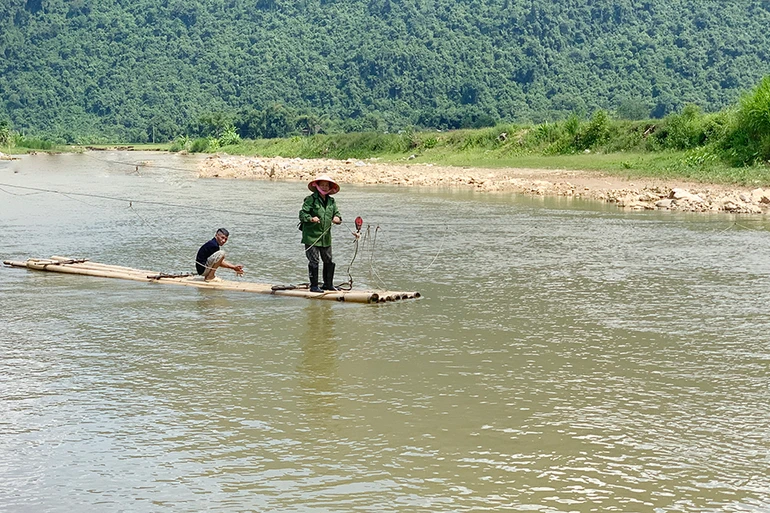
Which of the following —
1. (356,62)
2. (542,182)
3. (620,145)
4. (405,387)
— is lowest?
(405,387)

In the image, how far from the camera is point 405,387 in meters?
7.78

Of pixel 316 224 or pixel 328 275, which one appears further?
pixel 328 275

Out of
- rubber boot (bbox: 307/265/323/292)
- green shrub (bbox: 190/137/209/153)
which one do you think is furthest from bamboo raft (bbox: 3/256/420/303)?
green shrub (bbox: 190/137/209/153)

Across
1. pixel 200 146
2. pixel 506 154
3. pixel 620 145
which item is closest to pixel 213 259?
pixel 620 145

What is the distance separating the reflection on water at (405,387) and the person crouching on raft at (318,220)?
1.94ft

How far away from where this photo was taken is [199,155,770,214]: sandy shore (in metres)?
22.5

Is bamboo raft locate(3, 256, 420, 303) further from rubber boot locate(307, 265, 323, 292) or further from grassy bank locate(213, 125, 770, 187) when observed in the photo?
grassy bank locate(213, 125, 770, 187)

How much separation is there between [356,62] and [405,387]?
119 metres

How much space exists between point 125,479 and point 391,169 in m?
31.9

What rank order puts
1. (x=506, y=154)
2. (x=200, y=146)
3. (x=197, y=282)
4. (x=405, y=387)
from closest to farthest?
(x=405, y=387)
(x=197, y=282)
(x=506, y=154)
(x=200, y=146)

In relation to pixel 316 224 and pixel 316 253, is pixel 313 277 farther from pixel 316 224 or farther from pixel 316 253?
pixel 316 224

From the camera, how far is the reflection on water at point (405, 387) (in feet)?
18.8

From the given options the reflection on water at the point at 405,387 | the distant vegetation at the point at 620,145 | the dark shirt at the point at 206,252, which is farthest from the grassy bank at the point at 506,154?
the dark shirt at the point at 206,252

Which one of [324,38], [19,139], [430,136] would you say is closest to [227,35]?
[324,38]
